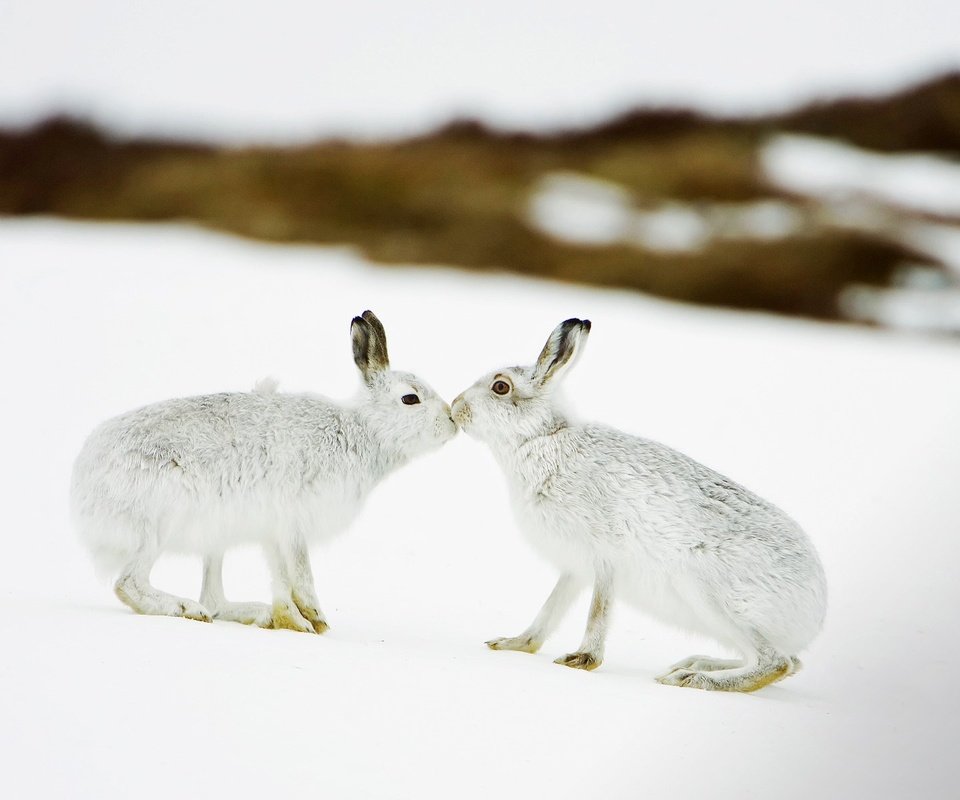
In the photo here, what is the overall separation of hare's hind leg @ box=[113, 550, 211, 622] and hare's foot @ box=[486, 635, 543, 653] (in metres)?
0.91

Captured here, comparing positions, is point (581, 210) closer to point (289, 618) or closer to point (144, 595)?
point (289, 618)

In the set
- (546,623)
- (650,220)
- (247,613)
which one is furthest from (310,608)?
(650,220)

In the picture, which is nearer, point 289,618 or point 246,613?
point 289,618

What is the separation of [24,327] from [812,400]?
4664mm

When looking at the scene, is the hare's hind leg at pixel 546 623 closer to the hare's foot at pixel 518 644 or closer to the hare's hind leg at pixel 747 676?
the hare's foot at pixel 518 644

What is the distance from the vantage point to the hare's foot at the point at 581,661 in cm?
382

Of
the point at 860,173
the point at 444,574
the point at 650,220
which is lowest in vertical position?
the point at 444,574

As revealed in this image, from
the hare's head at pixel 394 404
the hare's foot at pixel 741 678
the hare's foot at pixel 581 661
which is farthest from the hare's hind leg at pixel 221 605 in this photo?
the hare's foot at pixel 741 678

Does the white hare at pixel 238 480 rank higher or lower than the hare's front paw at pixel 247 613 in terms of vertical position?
higher

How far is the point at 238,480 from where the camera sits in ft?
12.9

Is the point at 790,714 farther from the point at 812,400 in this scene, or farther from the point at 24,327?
the point at 24,327

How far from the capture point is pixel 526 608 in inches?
195

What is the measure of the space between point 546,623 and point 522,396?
A: 0.75 meters

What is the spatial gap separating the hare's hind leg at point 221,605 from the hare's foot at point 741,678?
4.23 feet
